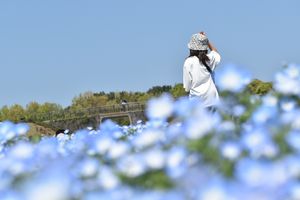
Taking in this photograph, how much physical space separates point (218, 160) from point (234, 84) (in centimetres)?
66

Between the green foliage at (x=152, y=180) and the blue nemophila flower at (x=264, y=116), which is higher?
the blue nemophila flower at (x=264, y=116)

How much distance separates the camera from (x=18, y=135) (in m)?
3.33

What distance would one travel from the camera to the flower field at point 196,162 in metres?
1.51

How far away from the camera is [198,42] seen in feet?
20.1

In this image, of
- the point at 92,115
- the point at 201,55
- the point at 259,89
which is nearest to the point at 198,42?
the point at 201,55

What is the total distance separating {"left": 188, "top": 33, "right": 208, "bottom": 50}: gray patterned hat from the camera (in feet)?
19.9

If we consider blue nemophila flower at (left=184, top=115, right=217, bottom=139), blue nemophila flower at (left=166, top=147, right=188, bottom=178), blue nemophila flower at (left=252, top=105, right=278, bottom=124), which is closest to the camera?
blue nemophila flower at (left=166, top=147, right=188, bottom=178)

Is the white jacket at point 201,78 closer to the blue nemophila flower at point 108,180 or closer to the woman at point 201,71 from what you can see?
the woman at point 201,71

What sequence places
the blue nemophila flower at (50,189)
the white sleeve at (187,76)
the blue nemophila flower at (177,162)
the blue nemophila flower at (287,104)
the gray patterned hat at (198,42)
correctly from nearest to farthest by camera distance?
the blue nemophila flower at (50,189), the blue nemophila flower at (177,162), the blue nemophila flower at (287,104), the gray patterned hat at (198,42), the white sleeve at (187,76)

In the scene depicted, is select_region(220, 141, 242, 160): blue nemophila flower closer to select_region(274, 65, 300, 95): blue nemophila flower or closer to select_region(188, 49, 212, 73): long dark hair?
select_region(274, 65, 300, 95): blue nemophila flower

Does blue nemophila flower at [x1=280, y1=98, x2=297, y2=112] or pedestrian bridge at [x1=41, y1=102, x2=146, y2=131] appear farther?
pedestrian bridge at [x1=41, y1=102, x2=146, y2=131]

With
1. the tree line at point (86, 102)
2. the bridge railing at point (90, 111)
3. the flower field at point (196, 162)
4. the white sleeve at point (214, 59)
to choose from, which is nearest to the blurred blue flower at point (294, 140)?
the flower field at point (196, 162)

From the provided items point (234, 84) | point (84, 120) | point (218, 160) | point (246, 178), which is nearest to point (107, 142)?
point (234, 84)

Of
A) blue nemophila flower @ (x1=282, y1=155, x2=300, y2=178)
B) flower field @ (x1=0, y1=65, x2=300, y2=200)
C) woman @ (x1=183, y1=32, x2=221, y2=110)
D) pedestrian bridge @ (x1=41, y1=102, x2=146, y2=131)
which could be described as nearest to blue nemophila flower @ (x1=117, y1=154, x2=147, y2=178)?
flower field @ (x1=0, y1=65, x2=300, y2=200)
